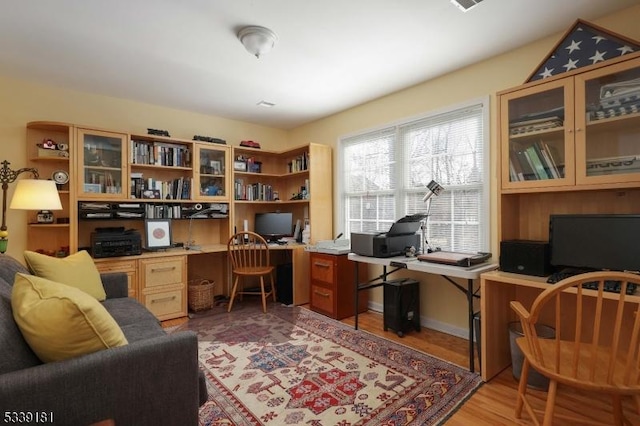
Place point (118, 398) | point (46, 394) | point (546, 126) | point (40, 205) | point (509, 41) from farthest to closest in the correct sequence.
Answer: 1. point (40, 205)
2. point (509, 41)
3. point (546, 126)
4. point (118, 398)
5. point (46, 394)

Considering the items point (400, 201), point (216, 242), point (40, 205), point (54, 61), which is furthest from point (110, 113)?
point (400, 201)

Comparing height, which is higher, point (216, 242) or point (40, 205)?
point (40, 205)

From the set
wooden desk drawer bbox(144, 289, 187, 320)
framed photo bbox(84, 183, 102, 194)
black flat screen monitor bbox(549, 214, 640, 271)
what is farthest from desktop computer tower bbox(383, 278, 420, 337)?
framed photo bbox(84, 183, 102, 194)

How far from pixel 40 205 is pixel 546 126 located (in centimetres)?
379

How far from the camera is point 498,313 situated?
2234mm

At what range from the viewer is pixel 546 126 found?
6.80ft

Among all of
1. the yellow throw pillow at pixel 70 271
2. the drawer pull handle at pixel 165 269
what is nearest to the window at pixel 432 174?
the drawer pull handle at pixel 165 269

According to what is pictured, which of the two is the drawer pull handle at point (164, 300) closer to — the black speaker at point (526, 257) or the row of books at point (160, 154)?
the row of books at point (160, 154)

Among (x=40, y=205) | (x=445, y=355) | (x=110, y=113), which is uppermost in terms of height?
(x=110, y=113)

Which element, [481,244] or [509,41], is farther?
[481,244]

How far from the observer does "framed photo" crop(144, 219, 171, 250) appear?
3473 mm

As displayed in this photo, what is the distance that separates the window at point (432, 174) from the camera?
110 inches

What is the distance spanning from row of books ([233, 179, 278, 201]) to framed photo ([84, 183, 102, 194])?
1.43 metres

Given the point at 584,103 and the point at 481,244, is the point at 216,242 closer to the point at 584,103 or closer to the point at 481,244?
the point at 481,244
